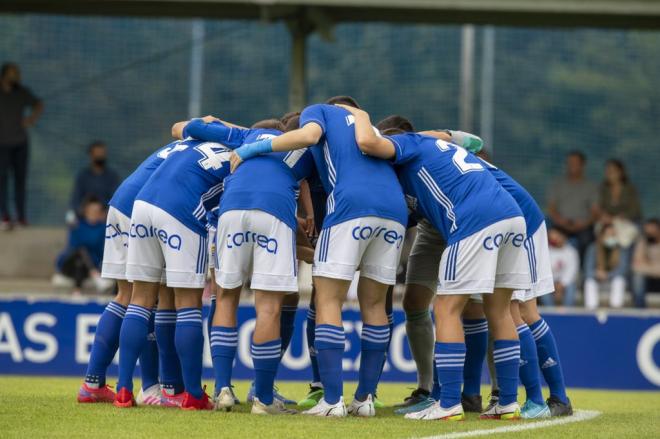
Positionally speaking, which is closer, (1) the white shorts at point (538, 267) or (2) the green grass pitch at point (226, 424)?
(2) the green grass pitch at point (226, 424)

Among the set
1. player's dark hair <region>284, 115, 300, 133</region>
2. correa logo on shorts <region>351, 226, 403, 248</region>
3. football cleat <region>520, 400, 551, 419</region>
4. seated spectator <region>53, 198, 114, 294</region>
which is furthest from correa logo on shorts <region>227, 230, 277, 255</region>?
seated spectator <region>53, 198, 114, 294</region>

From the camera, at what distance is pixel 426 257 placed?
8.67 m

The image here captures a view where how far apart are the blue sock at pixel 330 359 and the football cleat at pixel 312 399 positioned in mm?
1127

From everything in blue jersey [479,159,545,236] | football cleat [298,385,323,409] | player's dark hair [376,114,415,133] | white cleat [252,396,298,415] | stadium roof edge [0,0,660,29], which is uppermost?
stadium roof edge [0,0,660,29]

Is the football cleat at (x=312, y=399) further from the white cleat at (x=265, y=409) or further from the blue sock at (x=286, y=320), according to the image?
the white cleat at (x=265, y=409)

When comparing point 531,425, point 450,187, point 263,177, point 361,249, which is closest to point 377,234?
point 361,249

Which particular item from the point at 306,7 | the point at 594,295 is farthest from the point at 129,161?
the point at 594,295

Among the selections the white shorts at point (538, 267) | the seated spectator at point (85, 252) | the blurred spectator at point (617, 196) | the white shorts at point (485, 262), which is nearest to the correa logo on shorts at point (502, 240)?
the white shorts at point (485, 262)

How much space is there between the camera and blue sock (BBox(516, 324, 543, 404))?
797cm

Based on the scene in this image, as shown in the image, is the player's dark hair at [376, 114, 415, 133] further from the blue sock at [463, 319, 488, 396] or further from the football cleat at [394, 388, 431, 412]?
the football cleat at [394, 388, 431, 412]

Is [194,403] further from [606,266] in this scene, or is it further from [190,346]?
[606,266]

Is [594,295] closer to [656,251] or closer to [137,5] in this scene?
[656,251]

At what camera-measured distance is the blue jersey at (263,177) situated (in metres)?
7.74

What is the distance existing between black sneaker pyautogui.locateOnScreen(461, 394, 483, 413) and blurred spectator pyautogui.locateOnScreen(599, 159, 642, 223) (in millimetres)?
8769
